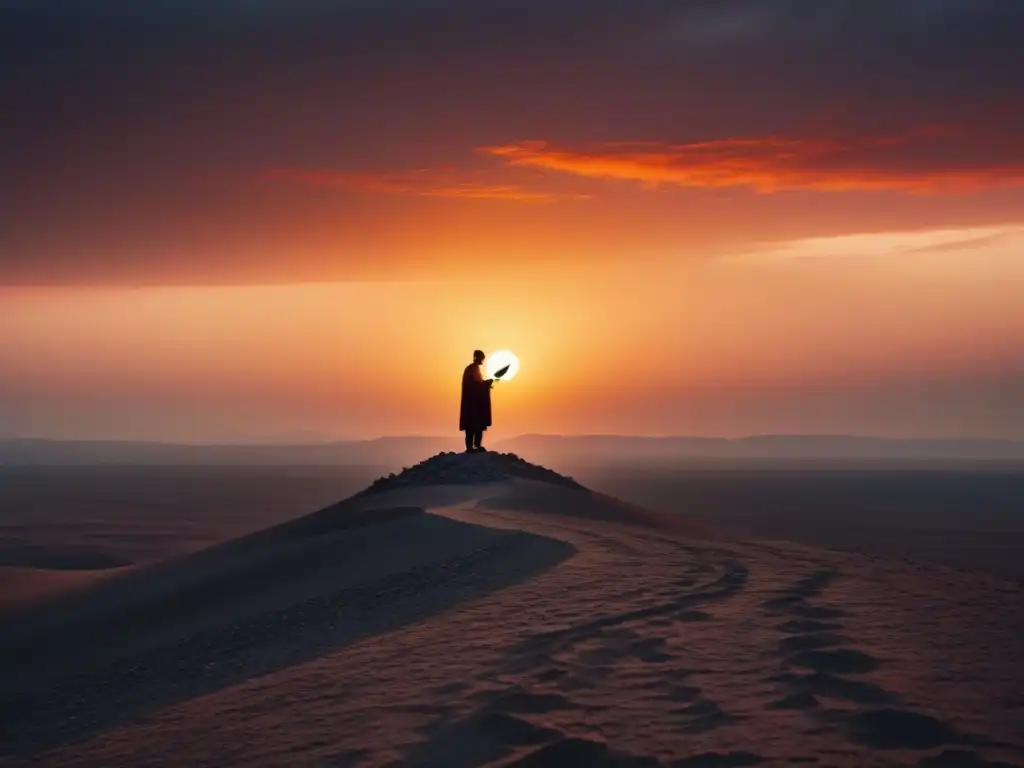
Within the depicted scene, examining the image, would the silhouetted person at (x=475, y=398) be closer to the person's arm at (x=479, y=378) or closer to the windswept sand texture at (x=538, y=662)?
the person's arm at (x=479, y=378)

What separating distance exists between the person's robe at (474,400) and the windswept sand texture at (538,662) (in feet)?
20.5

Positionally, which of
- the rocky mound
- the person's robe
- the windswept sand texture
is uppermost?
the person's robe

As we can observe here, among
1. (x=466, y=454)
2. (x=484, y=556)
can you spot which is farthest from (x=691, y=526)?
(x=484, y=556)

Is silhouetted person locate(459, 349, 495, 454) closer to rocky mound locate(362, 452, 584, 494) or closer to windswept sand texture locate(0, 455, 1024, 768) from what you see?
rocky mound locate(362, 452, 584, 494)

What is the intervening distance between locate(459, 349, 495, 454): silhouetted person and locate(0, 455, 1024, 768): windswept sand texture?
20.5ft

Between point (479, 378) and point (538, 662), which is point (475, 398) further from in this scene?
point (538, 662)

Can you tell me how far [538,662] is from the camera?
8.23 metres

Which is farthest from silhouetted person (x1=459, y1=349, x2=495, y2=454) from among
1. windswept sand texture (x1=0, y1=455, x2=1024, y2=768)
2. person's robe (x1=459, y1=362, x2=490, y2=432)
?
windswept sand texture (x1=0, y1=455, x2=1024, y2=768)

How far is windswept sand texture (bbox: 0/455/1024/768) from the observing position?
6609mm

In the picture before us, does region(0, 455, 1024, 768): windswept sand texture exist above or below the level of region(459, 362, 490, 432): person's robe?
below

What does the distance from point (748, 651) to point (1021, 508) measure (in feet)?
174

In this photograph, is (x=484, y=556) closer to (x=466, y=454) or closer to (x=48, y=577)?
(x=466, y=454)

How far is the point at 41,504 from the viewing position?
60.2 m

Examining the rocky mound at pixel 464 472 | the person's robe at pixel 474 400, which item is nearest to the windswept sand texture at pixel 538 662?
the rocky mound at pixel 464 472
